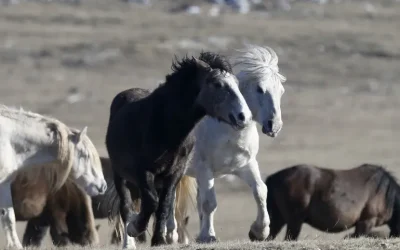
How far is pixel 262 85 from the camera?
1030 cm

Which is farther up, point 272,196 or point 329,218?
point 272,196

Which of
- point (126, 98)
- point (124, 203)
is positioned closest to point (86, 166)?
point (126, 98)

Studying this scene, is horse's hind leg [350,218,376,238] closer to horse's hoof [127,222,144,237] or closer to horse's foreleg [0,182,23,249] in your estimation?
horse's foreleg [0,182,23,249]

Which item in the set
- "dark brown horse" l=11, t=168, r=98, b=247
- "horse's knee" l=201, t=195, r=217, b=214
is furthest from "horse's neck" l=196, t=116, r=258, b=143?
"dark brown horse" l=11, t=168, r=98, b=247

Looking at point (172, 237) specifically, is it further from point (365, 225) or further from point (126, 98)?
point (365, 225)

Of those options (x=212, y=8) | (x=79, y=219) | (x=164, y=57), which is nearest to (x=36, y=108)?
(x=164, y=57)

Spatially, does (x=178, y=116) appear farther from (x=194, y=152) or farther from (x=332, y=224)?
(x=332, y=224)

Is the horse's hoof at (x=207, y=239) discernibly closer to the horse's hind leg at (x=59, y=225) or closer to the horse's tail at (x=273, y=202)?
the horse's tail at (x=273, y=202)

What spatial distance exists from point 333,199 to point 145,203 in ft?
19.1

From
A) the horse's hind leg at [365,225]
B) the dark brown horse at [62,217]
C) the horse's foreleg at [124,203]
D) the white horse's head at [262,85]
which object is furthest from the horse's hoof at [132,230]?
the horse's hind leg at [365,225]

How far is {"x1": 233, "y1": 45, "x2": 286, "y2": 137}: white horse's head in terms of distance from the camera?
1002 cm

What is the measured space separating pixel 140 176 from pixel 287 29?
135 feet

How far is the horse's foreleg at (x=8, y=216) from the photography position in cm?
1107

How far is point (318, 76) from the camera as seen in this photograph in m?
40.8
